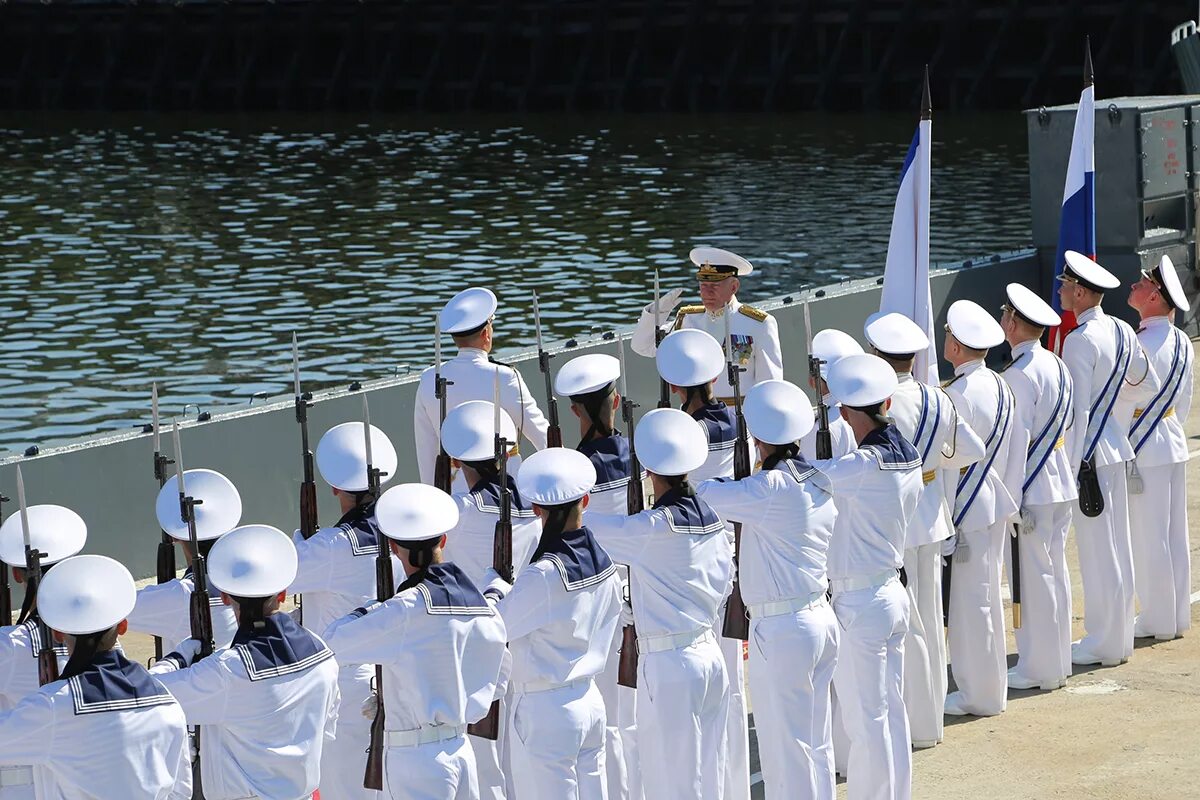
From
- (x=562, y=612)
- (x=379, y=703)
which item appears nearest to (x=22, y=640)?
(x=379, y=703)

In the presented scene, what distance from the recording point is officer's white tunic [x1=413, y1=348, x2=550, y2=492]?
9.11 metres

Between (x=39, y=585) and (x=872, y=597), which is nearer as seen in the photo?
(x=39, y=585)

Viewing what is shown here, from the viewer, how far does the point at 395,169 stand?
36812mm

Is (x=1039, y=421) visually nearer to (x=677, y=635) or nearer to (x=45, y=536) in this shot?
(x=677, y=635)

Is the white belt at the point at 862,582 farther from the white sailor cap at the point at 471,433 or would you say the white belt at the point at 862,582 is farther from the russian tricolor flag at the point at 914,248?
the russian tricolor flag at the point at 914,248

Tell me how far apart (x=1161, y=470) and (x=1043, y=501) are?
43.2 inches

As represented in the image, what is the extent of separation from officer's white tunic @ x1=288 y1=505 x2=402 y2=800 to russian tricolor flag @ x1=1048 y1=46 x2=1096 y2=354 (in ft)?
19.3

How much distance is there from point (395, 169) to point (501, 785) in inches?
1179

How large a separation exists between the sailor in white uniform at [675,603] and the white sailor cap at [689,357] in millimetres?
1086

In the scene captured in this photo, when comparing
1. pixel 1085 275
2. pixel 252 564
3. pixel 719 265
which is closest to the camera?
pixel 252 564

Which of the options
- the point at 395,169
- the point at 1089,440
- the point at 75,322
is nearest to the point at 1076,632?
the point at 1089,440

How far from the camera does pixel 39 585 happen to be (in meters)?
5.86

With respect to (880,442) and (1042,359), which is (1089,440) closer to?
(1042,359)

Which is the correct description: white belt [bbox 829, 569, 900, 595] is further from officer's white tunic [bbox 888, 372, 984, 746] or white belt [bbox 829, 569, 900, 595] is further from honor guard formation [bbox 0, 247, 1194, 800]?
officer's white tunic [bbox 888, 372, 984, 746]
